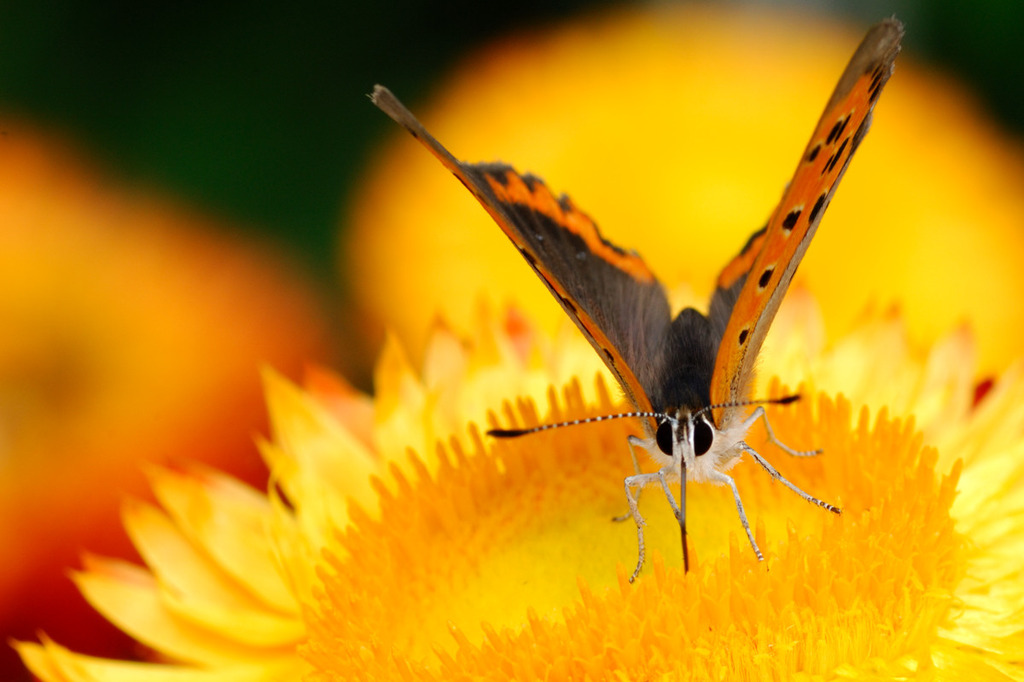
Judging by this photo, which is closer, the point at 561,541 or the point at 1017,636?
the point at 1017,636

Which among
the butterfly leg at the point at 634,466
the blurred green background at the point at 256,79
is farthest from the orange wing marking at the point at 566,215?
the blurred green background at the point at 256,79

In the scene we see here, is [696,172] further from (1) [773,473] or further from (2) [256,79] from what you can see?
(1) [773,473]

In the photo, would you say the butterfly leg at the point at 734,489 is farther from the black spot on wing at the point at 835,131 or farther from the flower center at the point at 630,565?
the black spot on wing at the point at 835,131

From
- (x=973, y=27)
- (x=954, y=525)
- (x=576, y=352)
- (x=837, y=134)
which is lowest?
(x=954, y=525)

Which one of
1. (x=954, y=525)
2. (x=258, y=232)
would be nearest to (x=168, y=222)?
(x=258, y=232)

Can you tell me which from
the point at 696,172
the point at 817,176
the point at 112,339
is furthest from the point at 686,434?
the point at 112,339

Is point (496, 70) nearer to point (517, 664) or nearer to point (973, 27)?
point (973, 27)

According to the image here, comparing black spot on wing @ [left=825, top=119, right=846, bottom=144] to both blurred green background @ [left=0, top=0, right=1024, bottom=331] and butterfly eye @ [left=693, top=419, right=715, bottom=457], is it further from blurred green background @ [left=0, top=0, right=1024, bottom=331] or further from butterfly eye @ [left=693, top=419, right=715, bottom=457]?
Result: blurred green background @ [left=0, top=0, right=1024, bottom=331]
